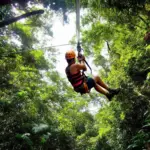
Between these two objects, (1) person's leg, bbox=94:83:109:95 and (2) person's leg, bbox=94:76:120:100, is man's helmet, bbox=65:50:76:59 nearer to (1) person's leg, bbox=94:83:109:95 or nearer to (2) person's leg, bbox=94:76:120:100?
(2) person's leg, bbox=94:76:120:100

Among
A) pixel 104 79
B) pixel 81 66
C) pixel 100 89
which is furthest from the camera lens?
pixel 104 79

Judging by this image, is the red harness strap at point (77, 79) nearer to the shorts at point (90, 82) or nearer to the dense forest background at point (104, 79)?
the shorts at point (90, 82)

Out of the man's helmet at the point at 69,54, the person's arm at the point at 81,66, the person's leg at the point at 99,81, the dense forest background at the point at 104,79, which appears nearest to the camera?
the person's arm at the point at 81,66

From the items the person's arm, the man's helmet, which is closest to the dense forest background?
the man's helmet

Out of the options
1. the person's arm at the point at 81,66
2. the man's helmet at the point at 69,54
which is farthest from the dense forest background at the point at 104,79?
the person's arm at the point at 81,66

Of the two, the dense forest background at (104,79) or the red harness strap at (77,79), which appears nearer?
the red harness strap at (77,79)

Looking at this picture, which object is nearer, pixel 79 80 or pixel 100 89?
pixel 79 80

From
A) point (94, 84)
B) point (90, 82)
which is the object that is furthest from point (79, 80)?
point (94, 84)

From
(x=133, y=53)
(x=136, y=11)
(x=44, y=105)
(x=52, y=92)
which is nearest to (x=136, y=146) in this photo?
(x=133, y=53)

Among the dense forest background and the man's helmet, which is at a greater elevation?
the dense forest background

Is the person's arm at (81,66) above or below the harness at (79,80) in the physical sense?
above

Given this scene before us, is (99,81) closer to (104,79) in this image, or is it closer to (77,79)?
(77,79)

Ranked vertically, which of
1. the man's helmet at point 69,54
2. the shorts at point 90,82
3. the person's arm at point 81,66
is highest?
the man's helmet at point 69,54

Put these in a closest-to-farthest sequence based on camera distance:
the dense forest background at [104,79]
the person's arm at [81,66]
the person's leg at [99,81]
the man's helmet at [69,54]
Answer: the person's arm at [81,66], the man's helmet at [69,54], the person's leg at [99,81], the dense forest background at [104,79]
